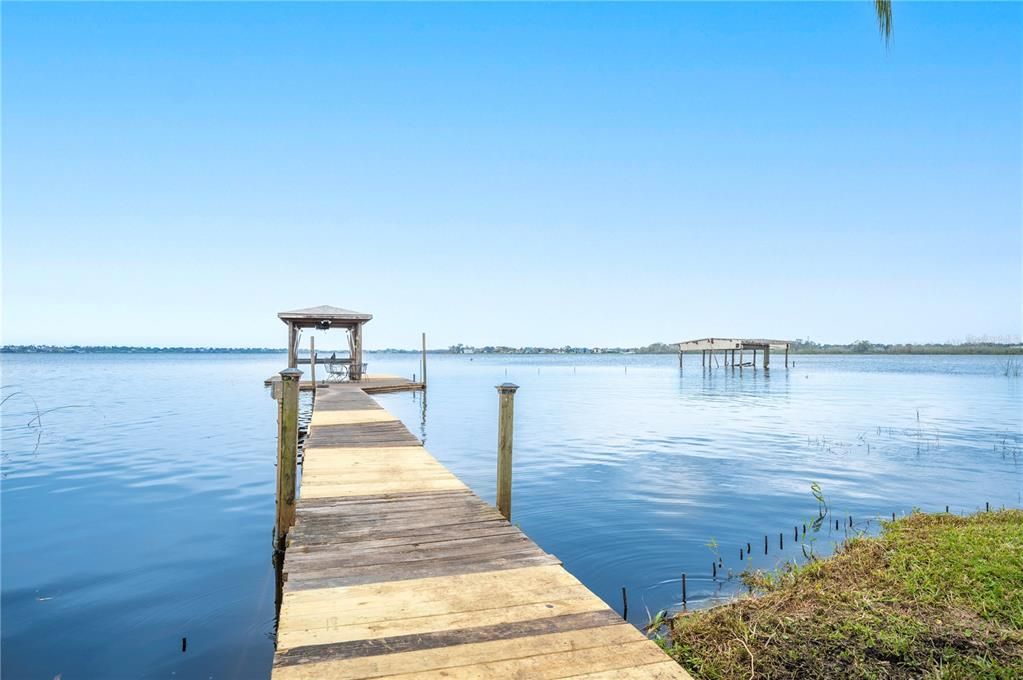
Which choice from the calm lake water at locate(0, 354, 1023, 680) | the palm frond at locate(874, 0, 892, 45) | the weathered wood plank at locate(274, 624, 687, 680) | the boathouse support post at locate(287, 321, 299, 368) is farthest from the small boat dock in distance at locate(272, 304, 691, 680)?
the boathouse support post at locate(287, 321, 299, 368)

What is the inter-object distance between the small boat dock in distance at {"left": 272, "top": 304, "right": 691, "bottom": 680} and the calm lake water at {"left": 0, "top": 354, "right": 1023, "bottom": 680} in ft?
5.36

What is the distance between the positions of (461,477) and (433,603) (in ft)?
31.5

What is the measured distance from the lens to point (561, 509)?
10539 millimetres

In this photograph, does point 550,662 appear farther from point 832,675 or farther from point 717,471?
point 717,471

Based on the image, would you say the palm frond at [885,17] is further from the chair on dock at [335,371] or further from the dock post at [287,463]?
the chair on dock at [335,371]

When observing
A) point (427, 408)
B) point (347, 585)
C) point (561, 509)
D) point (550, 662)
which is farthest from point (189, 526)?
point (427, 408)

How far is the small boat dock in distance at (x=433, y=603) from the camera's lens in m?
2.96

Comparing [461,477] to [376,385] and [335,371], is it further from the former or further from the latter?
[335,371]

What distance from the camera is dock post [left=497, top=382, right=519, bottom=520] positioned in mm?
7164

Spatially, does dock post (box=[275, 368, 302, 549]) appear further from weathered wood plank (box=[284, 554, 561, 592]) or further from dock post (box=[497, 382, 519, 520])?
weathered wood plank (box=[284, 554, 561, 592])

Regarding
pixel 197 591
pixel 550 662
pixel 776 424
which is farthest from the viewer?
pixel 776 424

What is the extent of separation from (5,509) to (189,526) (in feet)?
12.8

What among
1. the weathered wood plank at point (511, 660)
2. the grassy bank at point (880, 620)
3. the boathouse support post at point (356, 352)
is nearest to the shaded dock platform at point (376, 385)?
the boathouse support post at point (356, 352)

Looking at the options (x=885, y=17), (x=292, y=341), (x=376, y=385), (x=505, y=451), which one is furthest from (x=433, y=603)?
(x=292, y=341)
